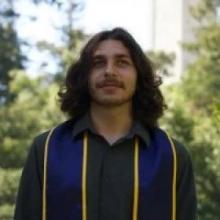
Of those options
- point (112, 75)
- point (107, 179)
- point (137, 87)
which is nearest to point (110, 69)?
point (112, 75)

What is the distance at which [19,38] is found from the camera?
47.1 feet

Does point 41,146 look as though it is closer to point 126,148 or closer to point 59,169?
point 59,169

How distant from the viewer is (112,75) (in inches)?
81.2

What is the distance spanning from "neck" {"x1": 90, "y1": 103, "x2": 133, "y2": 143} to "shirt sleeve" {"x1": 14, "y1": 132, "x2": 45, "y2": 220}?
0.17 m

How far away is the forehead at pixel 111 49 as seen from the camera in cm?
212

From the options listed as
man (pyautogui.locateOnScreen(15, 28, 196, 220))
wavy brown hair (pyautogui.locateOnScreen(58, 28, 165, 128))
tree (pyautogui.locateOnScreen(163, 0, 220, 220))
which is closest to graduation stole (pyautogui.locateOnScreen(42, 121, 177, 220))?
man (pyautogui.locateOnScreen(15, 28, 196, 220))

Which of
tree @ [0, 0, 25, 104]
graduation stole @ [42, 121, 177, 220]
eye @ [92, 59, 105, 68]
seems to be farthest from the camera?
tree @ [0, 0, 25, 104]

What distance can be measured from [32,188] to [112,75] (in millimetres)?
384

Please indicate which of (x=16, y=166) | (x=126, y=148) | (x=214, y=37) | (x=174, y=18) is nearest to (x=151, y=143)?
(x=126, y=148)

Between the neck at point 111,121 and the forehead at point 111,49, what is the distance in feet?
0.49

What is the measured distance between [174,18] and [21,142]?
83.5ft

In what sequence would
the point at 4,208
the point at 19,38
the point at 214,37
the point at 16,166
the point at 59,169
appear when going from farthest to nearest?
the point at 214,37 < the point at 19,38 < the point at 16,166 < the point at 4,208 < the point at 59,169

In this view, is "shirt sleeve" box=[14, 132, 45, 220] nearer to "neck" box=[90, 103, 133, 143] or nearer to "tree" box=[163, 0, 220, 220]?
"neck" box=[90, 103, 133, 143]

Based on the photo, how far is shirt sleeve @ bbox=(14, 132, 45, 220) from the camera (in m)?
2.06
